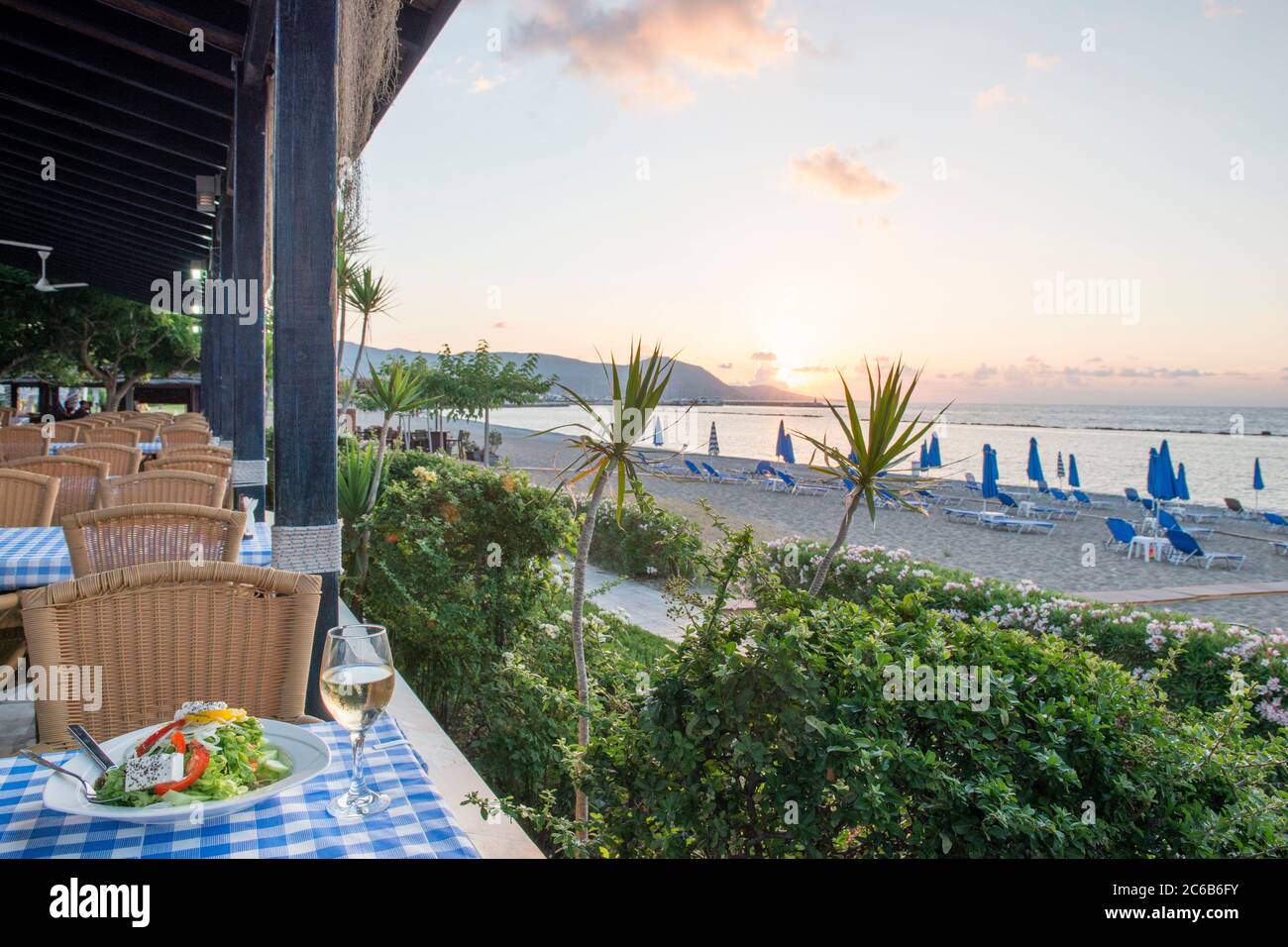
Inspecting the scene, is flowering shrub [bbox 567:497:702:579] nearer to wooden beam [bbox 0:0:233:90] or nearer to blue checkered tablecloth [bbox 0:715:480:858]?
wooden beam [bbox 0:0:233:90]

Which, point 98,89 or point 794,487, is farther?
point 794,487

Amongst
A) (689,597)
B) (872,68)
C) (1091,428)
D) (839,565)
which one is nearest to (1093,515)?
(872,68)

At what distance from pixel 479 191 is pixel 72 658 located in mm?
13724

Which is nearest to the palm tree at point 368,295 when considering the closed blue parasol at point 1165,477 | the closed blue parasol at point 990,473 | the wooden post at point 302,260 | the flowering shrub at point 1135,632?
the flowering shrub at point 1135,632

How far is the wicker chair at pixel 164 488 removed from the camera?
11.2 ft

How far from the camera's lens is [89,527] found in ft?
8.28

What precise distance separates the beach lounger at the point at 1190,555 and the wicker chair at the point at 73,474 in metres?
14.2

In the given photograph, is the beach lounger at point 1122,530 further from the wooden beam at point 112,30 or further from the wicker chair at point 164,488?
the wooden beam at point 112,30

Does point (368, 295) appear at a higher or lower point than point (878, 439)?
higher

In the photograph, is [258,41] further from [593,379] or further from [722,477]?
[722,477]

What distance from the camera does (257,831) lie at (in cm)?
98

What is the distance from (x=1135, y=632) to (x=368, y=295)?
6.72 m

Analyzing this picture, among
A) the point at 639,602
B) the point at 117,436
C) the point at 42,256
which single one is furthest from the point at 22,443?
the point at 42,256
